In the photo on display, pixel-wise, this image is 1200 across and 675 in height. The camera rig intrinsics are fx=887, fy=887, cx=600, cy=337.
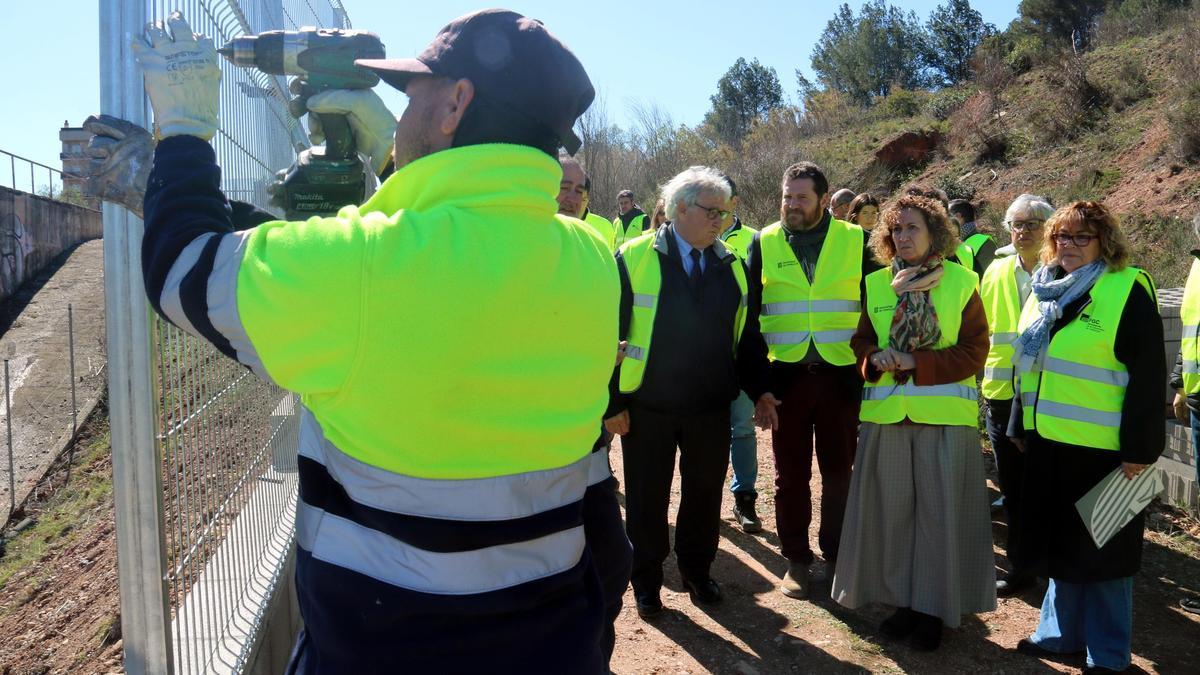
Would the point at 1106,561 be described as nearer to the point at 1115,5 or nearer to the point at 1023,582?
the point at 1023,582

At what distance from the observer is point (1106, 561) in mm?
3783

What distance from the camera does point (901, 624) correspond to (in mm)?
4234

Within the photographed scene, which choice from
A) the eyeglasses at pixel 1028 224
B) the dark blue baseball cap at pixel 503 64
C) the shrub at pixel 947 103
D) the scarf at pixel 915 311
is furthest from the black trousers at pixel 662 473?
the shrub at pixel 947 103

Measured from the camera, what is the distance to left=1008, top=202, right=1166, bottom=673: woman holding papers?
378 cm

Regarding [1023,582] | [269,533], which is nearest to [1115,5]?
[1023,582]

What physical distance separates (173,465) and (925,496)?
3.19m

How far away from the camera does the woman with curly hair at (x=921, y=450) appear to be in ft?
13.2

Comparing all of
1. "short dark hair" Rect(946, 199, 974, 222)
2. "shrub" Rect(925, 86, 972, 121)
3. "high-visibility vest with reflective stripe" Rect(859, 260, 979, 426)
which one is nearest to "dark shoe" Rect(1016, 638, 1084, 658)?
"high-visibility vest with reflective stripe" Rect(859, 260, 979, 426)

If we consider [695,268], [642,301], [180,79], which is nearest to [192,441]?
[180,79]

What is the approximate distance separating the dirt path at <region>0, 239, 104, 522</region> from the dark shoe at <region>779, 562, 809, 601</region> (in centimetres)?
638

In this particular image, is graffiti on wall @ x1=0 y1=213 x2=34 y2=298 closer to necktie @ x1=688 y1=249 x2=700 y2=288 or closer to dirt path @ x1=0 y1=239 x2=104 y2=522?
dirt path @ x1=0 y1=239 x2=104 y2=522

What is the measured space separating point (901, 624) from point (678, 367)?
63.8 inches

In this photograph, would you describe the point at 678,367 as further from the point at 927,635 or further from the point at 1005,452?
the point at 1005,452

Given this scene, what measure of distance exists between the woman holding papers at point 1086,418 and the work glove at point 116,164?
3773 millimetres
